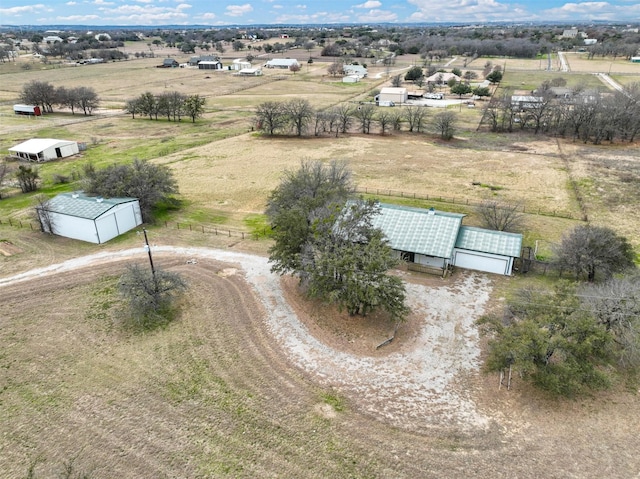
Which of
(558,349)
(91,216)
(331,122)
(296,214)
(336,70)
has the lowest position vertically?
(558,349)

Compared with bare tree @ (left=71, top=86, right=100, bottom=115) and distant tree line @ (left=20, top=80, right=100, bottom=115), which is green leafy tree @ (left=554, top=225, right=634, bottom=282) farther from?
distant tree line @ (left=20, top=80, right=100, bottom=115)

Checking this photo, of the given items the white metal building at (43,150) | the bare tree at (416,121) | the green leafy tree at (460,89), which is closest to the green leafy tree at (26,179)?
the white metal building at (43,150)

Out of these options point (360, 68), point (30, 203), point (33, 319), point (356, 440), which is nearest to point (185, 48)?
point (360, 68)

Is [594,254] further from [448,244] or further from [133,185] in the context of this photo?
[133,185]

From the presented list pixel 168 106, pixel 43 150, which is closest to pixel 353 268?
pixel 43 150

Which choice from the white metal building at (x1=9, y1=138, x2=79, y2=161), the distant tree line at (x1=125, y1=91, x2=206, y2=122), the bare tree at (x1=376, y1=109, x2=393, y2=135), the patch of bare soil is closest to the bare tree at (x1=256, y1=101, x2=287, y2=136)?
the bare tree at (x1=376, y1=109, x2=393, y2=135)

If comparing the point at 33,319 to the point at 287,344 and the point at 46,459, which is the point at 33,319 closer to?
the point at 46,459
